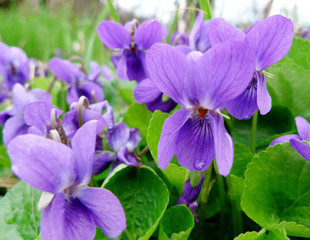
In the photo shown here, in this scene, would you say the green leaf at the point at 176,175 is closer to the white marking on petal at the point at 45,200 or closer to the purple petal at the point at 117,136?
the purple petal at the point at 117,136

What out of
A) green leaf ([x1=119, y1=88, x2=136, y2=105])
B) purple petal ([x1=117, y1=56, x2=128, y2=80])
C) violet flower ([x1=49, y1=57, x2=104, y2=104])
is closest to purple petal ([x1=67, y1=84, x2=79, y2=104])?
violet flower ([x1=49, y1=57, x2=104, y2=104])

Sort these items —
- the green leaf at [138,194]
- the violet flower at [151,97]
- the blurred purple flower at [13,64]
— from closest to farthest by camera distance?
1. the green leaf at [138,194]
2. the violet flower at [151,97]
3. the blurred purple flower at [13,64]

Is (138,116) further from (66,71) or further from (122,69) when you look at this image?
(66,71)

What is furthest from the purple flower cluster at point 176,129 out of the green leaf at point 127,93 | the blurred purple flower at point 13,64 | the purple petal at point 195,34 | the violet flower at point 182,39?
the blurred purple flower at point 13,64

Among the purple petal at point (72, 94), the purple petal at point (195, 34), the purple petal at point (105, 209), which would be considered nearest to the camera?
the purple petal at point (105, 209)

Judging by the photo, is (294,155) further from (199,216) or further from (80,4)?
(80,4)

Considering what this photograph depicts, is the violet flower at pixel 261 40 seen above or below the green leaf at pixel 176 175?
above

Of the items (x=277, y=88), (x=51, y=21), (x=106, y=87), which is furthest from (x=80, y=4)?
(x=277, y=88)
